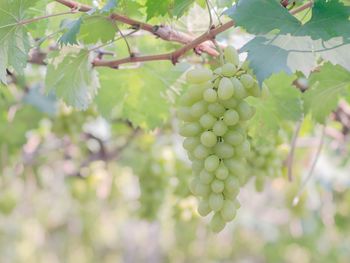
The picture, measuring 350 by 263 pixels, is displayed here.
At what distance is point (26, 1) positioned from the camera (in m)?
1.08

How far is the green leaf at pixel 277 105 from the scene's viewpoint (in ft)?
4.34

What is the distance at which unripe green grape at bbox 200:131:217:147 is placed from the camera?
912 millimetres

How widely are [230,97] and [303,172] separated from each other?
2.08m

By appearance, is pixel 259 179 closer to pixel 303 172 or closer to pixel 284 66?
pixel 284 66

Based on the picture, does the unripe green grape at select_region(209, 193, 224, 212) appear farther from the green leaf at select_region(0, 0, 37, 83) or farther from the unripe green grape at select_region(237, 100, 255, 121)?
the green leaf at select_region(0, 0, 37, 83)

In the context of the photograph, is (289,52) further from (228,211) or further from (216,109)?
(228,211)

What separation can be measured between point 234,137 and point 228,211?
0.37ft

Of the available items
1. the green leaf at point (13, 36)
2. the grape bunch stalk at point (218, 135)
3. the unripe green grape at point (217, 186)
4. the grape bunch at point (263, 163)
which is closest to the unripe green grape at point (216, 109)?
the grape bunch stalk at point (218, 135)

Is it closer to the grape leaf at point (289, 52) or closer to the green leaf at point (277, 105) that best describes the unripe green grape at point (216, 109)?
the grape leaf at point (289, 52)

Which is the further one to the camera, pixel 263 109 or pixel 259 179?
pixel 259 179

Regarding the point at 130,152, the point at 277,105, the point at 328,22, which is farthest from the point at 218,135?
the point at 130,152

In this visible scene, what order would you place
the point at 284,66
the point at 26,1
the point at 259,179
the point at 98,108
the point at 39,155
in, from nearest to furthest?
1. the point at 284,66
2. the point at 26,1
3. the point at 98,108
4. the point at 259,179
5. the point at 39,155

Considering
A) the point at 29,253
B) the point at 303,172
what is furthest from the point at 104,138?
the point at 29,253

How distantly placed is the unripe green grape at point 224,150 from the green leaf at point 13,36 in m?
0.39
